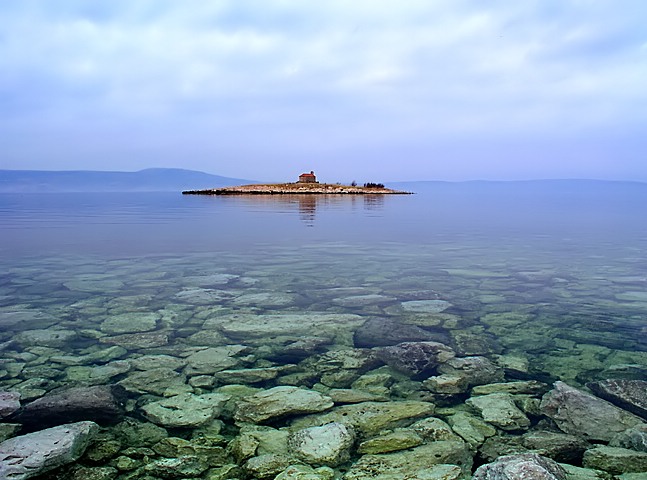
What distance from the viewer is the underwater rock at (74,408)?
17.0 ft

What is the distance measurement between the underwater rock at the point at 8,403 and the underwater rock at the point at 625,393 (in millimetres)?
7058

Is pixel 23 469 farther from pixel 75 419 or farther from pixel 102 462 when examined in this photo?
pixel 75 419

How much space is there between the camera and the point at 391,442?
4812mm

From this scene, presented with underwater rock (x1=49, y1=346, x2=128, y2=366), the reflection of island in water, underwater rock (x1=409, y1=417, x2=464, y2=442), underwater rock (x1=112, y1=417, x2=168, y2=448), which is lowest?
underwater rock (x1=409, y1=417, x2=464, y2=442)

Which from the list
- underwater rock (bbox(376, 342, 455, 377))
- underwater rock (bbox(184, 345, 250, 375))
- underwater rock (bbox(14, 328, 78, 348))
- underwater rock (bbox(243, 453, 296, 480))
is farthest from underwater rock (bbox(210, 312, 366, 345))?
underwater rock (bbox(243, 453, 296, 480))

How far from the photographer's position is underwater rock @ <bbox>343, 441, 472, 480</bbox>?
4.27 meters

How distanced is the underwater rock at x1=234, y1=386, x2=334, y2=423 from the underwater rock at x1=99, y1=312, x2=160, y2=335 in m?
3.45

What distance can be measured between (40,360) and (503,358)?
6.91 metres

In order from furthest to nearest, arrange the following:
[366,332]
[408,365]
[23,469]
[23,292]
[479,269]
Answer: [479,269] < [23,292] < [366,332] < [408,365] < [23,469]

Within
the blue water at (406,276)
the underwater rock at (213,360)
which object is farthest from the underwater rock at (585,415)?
the underwater rock at (213,360)

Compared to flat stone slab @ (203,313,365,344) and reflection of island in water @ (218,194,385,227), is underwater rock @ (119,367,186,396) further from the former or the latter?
reflection of island in water @ (218,194,385,227)

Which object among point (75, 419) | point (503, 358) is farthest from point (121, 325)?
point (503, 358)

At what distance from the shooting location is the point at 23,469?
4.12m

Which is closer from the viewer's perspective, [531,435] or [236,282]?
[531,435]
